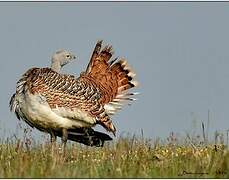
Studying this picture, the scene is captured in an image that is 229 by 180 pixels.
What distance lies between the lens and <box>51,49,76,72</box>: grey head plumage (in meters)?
11.2

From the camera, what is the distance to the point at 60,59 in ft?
37.2

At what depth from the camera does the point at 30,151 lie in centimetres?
705

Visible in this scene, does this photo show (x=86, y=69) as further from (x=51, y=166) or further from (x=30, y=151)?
(x=51, y=166)

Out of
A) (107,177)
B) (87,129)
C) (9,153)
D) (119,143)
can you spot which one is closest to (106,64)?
(87,129)

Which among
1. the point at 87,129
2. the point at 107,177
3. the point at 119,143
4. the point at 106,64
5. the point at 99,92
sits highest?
the point at 106,64

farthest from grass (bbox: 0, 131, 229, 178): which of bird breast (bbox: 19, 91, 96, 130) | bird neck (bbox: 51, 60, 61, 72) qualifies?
bird neck (bbox: 51, 60, 61, 72)

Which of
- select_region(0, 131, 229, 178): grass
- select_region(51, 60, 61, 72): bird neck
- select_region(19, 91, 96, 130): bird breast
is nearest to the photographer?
select_region(0, 131, 229, 178): grass

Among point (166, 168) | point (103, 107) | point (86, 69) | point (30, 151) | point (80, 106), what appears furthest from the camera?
point (86, 69)

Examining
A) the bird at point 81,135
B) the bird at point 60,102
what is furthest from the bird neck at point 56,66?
the bird at point 81,135

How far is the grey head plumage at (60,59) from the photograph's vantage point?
36.8ft

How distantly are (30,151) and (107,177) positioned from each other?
1.82 metres

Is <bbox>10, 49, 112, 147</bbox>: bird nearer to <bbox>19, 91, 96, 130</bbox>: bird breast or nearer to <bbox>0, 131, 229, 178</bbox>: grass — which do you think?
<bbox>19, 91, 96, 130</bbox>: bird breast

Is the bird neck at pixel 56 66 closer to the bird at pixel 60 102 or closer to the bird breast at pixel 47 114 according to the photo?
the bird at pixel 60 102

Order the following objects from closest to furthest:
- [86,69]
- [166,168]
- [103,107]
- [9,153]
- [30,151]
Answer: [166,168], [30,151], [9,153], [103,107], [86,69]
